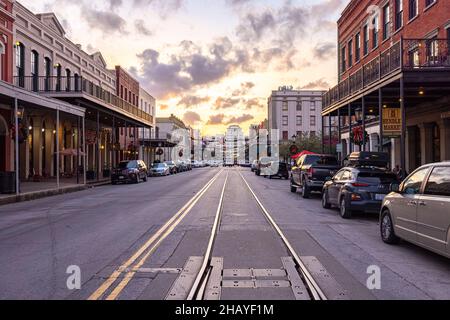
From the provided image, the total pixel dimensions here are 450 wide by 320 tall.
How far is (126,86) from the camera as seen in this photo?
52.7 m

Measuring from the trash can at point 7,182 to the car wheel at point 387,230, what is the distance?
51.6 ft

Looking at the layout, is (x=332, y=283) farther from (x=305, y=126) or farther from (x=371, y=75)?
(x=305, y=126)

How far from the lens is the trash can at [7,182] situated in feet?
62.8

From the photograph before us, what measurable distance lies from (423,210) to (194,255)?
155 inches

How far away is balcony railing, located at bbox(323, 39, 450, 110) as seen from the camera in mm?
17188

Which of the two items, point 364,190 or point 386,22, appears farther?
point 386,22

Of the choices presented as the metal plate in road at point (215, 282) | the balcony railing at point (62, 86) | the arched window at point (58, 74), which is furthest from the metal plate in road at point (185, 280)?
the arched window at point (58, 74)

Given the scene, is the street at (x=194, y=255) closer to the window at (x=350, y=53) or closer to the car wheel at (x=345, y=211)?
A: the car wheel at (x=345, y=211)

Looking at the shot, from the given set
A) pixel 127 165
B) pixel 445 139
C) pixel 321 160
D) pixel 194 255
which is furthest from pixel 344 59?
pixel 194 255

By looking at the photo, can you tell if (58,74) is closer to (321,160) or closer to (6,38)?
(6,38)

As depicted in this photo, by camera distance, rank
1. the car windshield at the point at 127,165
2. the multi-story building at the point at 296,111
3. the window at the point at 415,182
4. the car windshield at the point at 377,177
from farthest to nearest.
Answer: the multi-story building at the point at 296,111 → the car windshield at the point at 127,165 → the car windshield at the point at 377,177 → the window at the point at 415,182

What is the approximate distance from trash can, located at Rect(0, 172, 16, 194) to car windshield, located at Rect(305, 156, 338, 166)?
1302 cm

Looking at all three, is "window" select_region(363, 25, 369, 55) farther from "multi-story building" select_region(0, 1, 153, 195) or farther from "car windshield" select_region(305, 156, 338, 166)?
"multi-story building" select_region(0, 1, 153, 195)
